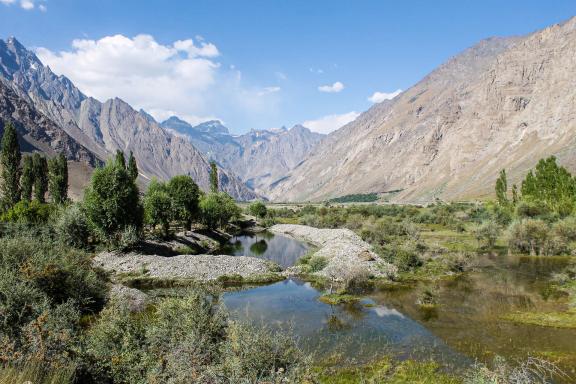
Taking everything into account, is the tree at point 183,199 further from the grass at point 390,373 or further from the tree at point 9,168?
the grass at point 390,373

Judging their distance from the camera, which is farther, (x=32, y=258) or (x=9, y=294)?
(x=32, y=258)

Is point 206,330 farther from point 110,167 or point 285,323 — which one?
point 110,167

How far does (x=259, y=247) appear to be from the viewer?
79.1 m

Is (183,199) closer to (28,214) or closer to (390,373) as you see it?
(28,214)

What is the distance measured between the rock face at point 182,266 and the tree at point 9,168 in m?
53.0

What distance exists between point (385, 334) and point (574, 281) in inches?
1032

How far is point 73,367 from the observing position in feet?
38.8

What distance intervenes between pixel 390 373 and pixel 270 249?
57.0 metres

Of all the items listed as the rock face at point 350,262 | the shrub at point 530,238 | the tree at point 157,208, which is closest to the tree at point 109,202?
the tree at point 157,208

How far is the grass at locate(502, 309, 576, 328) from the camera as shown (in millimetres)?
28019

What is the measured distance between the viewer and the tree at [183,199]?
247 feet

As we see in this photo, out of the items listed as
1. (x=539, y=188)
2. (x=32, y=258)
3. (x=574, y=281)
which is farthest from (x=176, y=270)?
(x=539, y=188)

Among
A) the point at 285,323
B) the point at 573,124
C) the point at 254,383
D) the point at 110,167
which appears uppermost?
the point at 573,124

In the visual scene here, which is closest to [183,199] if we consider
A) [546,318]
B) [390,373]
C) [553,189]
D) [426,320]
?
[426,320]
